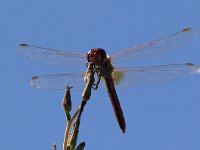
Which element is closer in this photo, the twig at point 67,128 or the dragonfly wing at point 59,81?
the twig at point 67,128

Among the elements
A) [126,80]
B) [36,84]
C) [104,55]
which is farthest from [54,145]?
[126,80]

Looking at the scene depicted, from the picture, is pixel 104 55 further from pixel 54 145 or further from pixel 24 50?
pixel 54 145

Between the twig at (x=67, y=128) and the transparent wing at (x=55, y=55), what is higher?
the transparent wing at (x=55, y=55)

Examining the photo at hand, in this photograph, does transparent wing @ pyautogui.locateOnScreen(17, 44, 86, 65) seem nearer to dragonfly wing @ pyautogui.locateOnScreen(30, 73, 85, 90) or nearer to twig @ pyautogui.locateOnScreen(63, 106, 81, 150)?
dragonfly wing @ pyautogui.locateOnScreen(30, 73, 85, 90)

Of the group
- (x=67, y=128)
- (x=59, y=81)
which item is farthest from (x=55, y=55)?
(x=67, y=128)

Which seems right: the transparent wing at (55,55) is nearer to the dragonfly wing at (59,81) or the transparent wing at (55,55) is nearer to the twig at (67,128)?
the dragonfly wing at (59,81)
